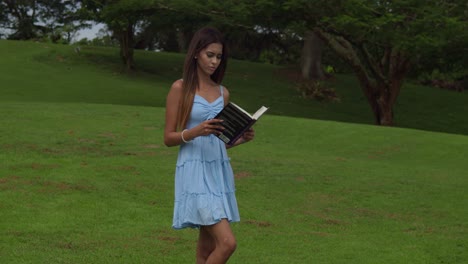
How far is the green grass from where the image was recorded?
8.73 metres

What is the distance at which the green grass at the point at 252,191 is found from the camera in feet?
28.7

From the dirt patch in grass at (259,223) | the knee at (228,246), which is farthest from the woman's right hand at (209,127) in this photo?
the dirt patch in grass at (259,223)

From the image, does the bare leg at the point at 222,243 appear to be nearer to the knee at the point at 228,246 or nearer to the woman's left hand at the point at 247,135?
the knee at the point at 228,246

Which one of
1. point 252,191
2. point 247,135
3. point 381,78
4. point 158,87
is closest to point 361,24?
point 381,78

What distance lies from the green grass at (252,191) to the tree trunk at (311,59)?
19388 millimetres

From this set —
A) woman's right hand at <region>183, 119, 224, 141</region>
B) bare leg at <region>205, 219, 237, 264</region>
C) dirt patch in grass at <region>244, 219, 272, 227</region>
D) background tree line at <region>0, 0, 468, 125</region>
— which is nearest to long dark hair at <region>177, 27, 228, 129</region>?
woman's right hand at <region>183, 119, 224, 141</region>

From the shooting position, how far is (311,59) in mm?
41031

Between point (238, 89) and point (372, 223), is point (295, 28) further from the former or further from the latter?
point (372, 223)

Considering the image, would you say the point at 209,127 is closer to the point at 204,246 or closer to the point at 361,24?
the point at 204,246

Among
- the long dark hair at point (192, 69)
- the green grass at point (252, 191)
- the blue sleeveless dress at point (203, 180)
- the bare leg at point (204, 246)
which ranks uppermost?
the long dark hair at point (192, 69)

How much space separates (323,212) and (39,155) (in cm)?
549

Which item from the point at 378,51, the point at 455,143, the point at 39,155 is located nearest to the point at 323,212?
the point at 39,155

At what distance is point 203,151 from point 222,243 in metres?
0.63

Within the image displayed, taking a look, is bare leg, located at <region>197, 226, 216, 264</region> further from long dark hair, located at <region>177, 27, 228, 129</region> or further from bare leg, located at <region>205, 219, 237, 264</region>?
long dark hair, located at <region>177, 27, 228, 129</region>
